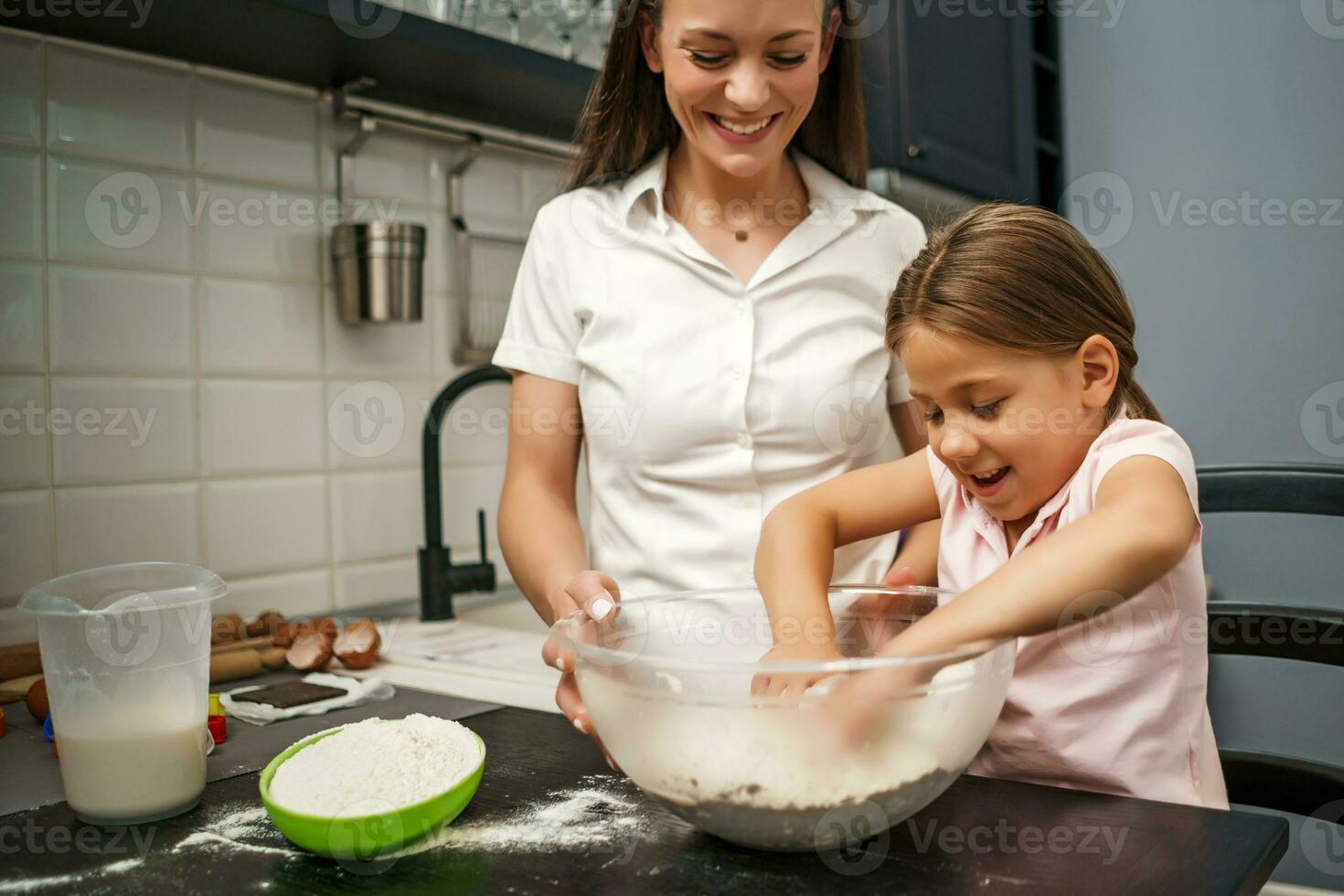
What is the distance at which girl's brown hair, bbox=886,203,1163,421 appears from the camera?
0.86m

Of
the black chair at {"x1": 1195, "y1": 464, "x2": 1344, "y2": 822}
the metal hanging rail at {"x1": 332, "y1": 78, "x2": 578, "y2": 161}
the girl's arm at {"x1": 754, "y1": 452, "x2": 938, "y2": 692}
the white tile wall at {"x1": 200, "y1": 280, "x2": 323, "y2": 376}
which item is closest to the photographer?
the girl's arm at {"x1": 754, "y1": 452, "x2": 938, "y2": 692}

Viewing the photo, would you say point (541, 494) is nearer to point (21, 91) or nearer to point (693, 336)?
point (693, 336)

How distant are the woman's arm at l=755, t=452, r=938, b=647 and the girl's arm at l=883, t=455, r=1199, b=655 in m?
0.11

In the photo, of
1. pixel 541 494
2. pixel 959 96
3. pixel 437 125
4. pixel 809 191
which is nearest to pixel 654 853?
pixel 541 494

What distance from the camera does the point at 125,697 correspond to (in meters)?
0.74

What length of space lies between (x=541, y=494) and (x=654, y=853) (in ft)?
2.04

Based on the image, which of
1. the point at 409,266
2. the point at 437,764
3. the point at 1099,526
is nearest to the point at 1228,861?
the point at 1099,526

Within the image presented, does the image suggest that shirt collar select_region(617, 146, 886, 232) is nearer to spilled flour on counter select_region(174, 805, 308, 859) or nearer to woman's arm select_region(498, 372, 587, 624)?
woman's arm select_region(498, 372, 587, 624)

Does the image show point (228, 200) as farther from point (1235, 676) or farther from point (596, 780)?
point (1235, 676)

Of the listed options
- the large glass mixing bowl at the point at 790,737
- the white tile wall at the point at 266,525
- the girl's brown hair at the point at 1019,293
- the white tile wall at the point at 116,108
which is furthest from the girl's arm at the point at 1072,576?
the white tile wall at the point at 116,108

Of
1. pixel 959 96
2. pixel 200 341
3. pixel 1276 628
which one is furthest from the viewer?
pixel 959 96

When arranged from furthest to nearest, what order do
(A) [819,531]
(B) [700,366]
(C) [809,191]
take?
(C) [809,191]
(B) [700,366]
(A) [819,531]

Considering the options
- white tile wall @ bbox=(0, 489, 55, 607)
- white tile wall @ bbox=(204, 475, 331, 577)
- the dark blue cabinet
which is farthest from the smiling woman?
A: the dark blue cabinet

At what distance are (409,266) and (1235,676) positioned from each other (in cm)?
205
